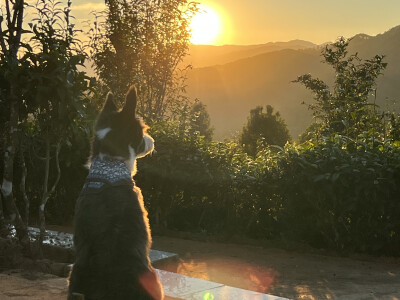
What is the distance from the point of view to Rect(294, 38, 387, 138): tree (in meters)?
11.4

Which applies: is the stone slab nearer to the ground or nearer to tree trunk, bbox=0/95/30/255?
the ground

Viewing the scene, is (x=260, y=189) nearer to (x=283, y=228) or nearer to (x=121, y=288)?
(x=283, y=228)

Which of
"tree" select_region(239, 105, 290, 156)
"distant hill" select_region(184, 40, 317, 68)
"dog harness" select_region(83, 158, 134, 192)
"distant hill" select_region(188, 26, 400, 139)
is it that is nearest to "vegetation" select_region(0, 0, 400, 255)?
"dog harness" select_region(83, 158, 134, 192)

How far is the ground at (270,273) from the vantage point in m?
5.94

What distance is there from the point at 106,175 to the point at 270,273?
177 inches

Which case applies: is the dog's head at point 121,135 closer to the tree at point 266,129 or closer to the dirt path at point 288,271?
the dirt path at point 288,271

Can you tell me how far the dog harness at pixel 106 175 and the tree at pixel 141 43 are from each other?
491 inches

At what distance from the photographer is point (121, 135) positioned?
375cm

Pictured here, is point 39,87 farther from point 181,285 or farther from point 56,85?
point 181,285

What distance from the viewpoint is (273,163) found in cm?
923

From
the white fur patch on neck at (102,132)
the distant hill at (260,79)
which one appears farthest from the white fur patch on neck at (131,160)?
the distant hill at (260,79)

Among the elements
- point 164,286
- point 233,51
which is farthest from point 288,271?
point 233,51

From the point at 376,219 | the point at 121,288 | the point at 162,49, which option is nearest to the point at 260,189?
the point at 376,219

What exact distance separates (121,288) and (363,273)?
510 cm
